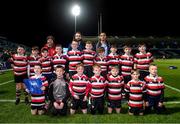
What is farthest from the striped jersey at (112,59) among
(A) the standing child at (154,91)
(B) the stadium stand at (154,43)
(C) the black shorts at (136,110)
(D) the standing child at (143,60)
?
(B) the stadium stand at (154,43)

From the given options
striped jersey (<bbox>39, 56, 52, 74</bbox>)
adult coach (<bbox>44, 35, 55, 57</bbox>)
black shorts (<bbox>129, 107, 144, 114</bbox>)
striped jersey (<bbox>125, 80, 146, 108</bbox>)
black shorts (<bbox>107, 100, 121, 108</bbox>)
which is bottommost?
black shorts (<bbox>129, 107, 144, 114</bbox>)

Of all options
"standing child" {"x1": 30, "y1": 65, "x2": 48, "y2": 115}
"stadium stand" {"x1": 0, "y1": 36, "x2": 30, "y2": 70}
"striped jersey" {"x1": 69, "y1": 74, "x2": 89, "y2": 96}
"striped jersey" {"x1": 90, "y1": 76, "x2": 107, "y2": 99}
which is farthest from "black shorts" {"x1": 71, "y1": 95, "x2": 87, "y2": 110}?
"stadium stand" {"x1": 0, "y1": 36, "x2": 30, "y2": 70}

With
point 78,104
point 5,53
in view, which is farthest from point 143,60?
point 5,53

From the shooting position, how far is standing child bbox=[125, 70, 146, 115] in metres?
8.04

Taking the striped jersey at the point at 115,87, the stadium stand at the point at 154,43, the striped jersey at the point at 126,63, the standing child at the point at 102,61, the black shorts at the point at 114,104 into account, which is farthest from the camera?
the stadium stand at the point at 154,43

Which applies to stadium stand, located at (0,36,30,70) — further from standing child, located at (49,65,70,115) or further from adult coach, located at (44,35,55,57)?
standing child, located at (49,65,70,115)

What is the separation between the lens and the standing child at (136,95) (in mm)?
8039

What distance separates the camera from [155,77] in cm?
827

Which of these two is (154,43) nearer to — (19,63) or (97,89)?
(19,63)

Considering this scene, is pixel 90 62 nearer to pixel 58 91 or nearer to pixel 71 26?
pixel 58 91

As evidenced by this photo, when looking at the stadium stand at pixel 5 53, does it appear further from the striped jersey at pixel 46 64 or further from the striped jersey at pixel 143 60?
the striped jersey at pixel 143 60

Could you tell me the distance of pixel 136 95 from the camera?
8125 millimetres

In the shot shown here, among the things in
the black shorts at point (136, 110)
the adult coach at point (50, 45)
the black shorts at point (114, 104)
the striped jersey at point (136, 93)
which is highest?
the adult coach at point (50, 45)

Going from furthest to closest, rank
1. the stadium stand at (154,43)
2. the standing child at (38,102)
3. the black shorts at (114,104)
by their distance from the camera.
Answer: the stadium stand at (154,43), the black shorts at (114,104), the standing child at (38,102)
